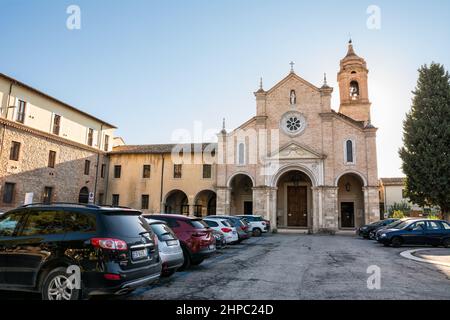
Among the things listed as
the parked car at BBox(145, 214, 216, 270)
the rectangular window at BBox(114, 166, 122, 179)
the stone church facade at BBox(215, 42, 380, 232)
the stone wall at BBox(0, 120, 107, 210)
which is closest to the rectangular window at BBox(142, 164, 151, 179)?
the rectangular window at BBox(114, 166, 122, 179)

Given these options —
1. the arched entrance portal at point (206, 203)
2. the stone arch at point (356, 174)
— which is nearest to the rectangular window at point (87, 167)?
the arched entrance portal at point (206, 203)

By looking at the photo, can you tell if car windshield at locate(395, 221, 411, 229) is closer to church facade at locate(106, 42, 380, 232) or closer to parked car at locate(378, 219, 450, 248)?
parked car at locate(378, 219, 450, 248)

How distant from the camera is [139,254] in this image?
5.41m

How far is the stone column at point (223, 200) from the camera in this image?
29.4 metres

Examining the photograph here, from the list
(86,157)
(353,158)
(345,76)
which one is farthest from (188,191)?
(345,76)

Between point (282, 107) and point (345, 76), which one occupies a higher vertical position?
point (345, 76)

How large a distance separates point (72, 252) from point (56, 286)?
58 centimetres

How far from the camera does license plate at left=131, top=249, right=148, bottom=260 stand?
525 centimetres

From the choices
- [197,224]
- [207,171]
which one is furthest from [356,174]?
[197,224]

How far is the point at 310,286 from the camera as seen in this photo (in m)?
7.06
